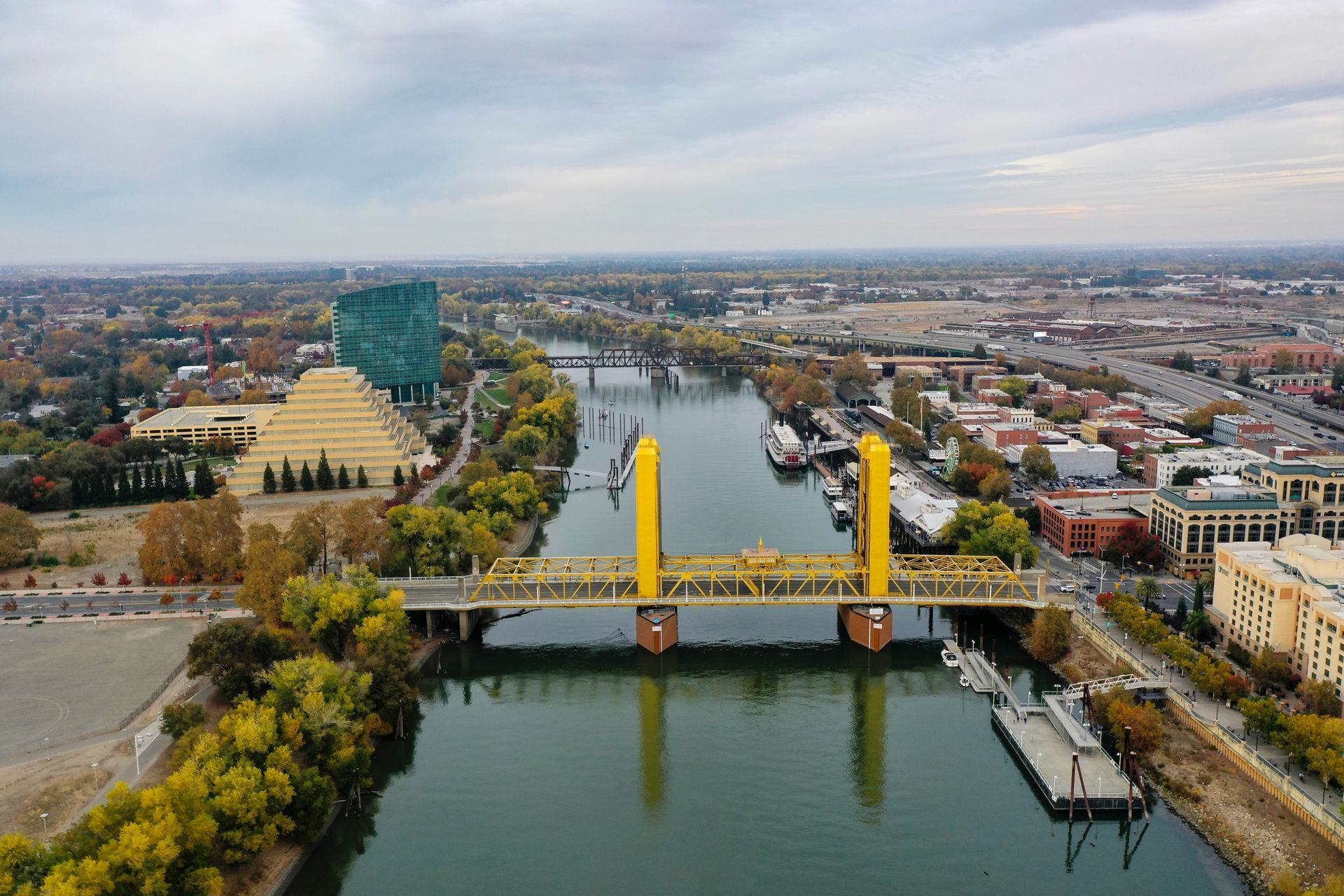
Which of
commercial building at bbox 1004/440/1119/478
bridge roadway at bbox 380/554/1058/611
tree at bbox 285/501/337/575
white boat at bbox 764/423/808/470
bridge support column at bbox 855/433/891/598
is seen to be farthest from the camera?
white boat at bbox 764/423/808/470

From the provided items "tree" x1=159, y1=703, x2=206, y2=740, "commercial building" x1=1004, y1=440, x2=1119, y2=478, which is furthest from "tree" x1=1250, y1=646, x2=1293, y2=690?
"commercial building" x1=1004, y1=440, x2=1119, y2=478

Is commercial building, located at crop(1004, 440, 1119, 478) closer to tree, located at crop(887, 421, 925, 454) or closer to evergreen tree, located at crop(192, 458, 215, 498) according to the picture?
tree, located at crop(887, 421, 925, 454)

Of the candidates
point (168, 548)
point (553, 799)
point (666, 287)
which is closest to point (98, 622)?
point (168, 548)

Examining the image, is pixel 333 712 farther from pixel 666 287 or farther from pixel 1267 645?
pixel 666 287

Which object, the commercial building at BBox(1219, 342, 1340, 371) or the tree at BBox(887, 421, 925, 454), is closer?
the tree at BBox(887, 421, 925, 454)

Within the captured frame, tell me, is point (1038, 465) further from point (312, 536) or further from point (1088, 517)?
point (312, 536)

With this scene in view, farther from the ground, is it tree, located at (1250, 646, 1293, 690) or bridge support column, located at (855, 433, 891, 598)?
bridge support column, located at (855, 433, 891, 598)

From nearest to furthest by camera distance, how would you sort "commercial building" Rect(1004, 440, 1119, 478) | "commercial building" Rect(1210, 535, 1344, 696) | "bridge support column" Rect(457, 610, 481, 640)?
"commercial building" Rect(1210, 535, 1344, 696), "bridge support column" Rect(457, 610, 481, 640), "commercial building" Rect(1004, 440, 1119, 478)

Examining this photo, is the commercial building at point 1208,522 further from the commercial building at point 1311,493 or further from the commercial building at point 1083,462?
the commercial building at point 1083,462
